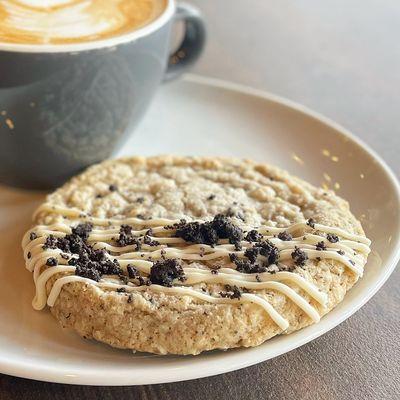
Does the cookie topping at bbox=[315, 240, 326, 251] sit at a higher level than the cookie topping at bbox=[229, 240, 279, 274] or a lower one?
higher

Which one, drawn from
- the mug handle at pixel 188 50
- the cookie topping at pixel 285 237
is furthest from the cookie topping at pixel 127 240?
the mug handle at pixel 188 50

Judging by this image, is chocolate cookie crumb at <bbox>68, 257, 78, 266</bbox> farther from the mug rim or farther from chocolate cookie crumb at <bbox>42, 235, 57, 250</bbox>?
the mug rim

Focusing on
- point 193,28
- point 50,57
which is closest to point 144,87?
point 50,57

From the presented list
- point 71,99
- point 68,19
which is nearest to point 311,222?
point 71,99

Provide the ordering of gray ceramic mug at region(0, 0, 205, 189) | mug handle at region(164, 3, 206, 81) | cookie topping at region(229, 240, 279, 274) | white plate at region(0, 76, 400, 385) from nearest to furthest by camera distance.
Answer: white plate at region(0, 76, 400, 385), cookie topping at region(229, 240, 279, 274), gray ceramic mug at region(0, 0, 205, 189), mug handle at region(164, 3, 206, 81)

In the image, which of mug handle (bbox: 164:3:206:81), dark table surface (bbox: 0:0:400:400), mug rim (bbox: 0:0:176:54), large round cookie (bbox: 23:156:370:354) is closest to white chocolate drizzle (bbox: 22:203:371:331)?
large round cookie (bbox: 23:156:370:354)

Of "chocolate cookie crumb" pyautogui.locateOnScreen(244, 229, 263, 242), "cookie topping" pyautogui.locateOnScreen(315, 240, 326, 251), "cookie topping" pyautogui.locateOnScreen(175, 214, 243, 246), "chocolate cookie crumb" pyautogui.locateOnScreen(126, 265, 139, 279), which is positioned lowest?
"chocolate cookie crumb" pyautogui.locateOnScreen(126, 265, 139, 279)

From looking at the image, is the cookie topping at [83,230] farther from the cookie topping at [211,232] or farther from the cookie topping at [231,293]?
the cookie topping at [231,293]
